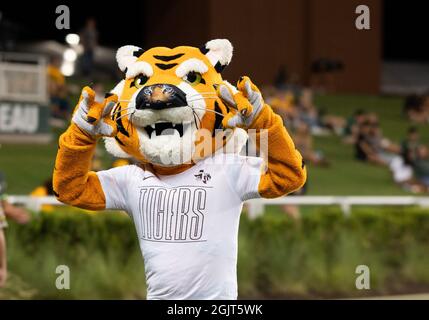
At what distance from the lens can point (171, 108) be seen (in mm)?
4812

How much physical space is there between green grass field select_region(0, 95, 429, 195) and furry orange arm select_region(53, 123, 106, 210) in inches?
331

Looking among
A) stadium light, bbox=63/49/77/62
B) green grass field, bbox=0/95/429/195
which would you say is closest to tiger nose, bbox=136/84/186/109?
green grass field, bbox=0/95/429/195

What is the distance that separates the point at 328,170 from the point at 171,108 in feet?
39.5

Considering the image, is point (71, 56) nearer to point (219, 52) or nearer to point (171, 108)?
point (219, 52)

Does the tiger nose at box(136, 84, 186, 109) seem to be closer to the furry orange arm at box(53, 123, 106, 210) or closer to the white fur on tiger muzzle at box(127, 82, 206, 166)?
the white fur on tiger muzzle at box(127, 82, 206, 166)

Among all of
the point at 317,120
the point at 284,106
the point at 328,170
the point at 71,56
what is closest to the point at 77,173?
the point at 284,106

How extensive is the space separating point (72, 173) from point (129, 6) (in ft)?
76.0

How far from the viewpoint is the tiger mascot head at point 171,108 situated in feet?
15.9

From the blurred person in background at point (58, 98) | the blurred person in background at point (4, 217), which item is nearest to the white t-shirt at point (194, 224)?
the blurred person in background at point (4, 217)

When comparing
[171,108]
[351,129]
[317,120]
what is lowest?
[351,129]

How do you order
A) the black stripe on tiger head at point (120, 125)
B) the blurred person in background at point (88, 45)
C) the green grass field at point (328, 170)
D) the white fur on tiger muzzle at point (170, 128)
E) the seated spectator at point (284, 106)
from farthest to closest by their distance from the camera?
the blurred person in background at point (88, 45) < the seated spectator at point (284, 106) < the green grass field at point (328, 170) < the black stripe on tiger head at point (120, 125) < the white fur on tiger muzzle at point (170, 128)

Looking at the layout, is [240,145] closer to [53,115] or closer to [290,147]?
[290,147]

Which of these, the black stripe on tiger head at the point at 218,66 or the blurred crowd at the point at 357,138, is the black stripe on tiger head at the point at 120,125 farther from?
the blurred crowd at the point at 357,138

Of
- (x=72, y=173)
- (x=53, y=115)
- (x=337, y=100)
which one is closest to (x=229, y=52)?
(x=72, y=173)
